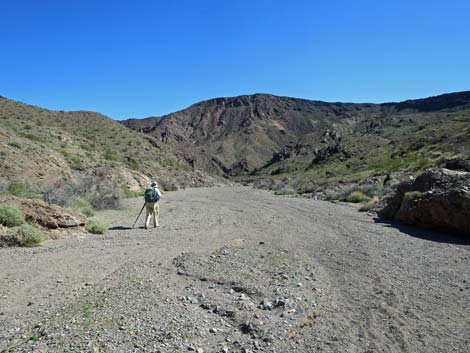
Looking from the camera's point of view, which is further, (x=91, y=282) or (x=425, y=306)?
(x=91, y=282)

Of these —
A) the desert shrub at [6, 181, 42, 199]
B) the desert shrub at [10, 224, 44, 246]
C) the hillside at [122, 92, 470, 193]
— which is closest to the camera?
the desert shrub at [10, 224, 44, 246]

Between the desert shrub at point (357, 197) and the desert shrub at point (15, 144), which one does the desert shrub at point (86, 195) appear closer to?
the desert shrub at point (15, 144)

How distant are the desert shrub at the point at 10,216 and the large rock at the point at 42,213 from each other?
62cm

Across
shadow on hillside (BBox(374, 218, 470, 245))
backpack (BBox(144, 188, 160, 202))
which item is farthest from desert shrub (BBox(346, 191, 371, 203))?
backpack (BBox(144, 188, 160, 202))

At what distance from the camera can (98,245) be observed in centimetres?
1159

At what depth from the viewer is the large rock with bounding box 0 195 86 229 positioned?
Answer: 12562 mm

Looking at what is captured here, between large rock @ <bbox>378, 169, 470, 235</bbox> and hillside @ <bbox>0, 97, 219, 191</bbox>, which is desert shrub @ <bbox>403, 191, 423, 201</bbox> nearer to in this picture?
large rock @ <bbox>378, 169, 470, 235</bbox>

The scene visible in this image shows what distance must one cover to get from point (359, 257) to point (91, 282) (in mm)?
6203

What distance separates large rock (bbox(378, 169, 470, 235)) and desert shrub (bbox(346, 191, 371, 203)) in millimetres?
8116

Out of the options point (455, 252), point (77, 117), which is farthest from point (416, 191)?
point (77, 117)

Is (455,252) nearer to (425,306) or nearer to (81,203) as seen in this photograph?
(425,306)

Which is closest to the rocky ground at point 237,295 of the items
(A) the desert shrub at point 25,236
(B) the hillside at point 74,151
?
(A) the desert shrub at point 25,236

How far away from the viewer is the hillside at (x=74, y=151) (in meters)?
26.0

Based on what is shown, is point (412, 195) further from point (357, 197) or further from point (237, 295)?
point (237, 295)
